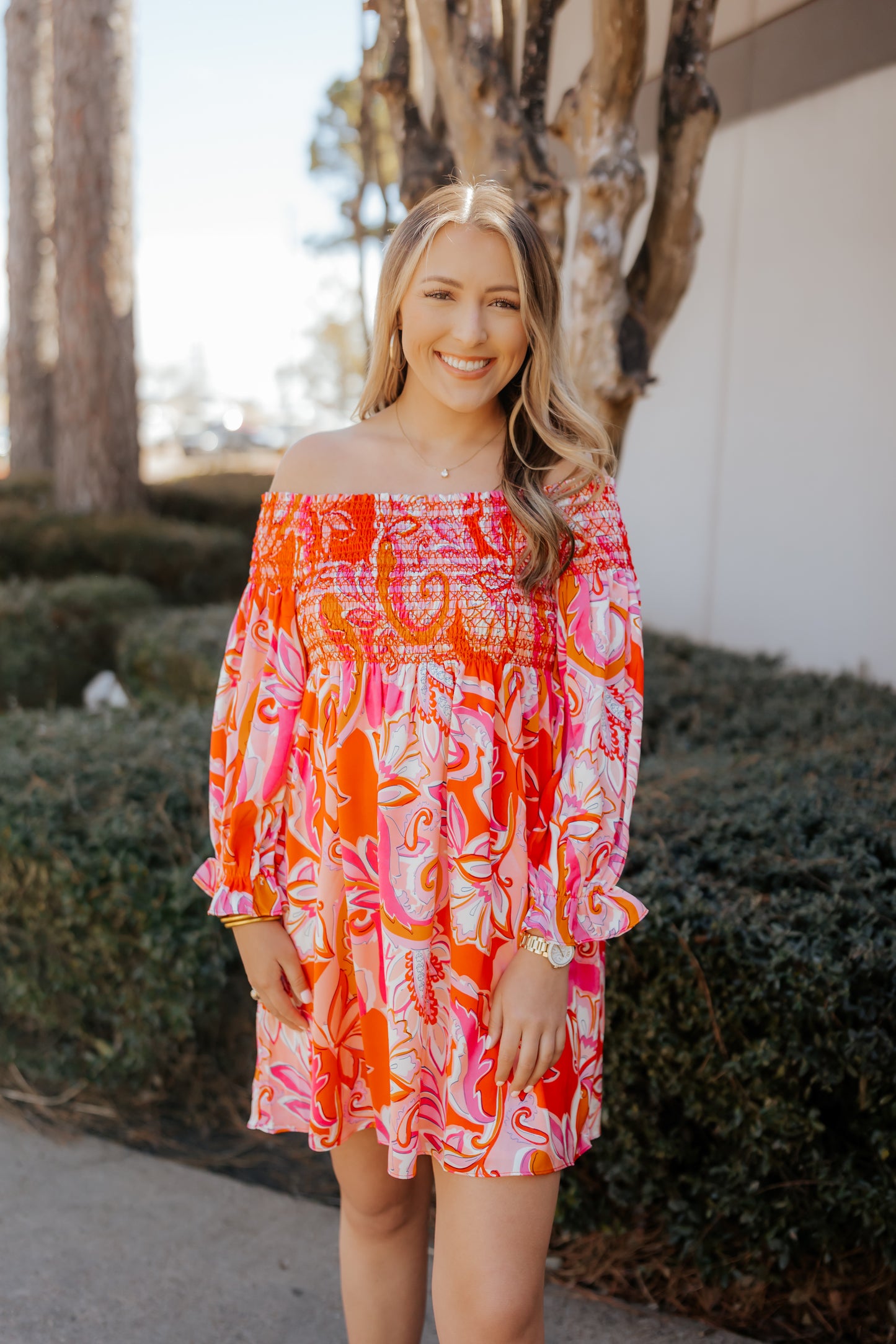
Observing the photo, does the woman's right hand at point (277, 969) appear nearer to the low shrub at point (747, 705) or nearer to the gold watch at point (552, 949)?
the gold watch at point (552, 949)

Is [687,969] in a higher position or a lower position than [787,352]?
lower

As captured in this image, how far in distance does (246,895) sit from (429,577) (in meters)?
0.57

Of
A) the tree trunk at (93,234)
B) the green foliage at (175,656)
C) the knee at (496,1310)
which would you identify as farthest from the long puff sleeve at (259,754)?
the tree trunk at (93,234)

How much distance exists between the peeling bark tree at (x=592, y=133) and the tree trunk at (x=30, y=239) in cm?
745

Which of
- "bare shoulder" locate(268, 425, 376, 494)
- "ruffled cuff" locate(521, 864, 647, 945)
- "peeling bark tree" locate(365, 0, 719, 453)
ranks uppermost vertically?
"peeling bark tree" locate(365, 0, 719, 453)

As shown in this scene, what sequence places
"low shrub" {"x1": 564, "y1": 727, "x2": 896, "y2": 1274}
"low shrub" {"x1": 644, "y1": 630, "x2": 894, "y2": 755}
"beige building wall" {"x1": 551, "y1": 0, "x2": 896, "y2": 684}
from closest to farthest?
1. "low shrub" {"x1": 564, "y1": 727, "x2": 896, "y2": 1274}
2. "low shrub" {"x1": 644, "y1": 630, "x2": 894, "y2": 755}
3. "beige building wall" {"x1": 551, "y1": 0, "x2": 896, "y2": 684}

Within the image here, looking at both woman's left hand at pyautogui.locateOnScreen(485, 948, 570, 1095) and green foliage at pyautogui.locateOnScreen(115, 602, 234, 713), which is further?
green foliage at pyautogui.locateOnScreen(115, 602, 234, 713)

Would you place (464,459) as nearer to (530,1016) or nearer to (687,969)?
(530,1016)

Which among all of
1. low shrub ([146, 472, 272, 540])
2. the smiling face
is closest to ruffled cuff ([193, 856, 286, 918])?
the smiling face

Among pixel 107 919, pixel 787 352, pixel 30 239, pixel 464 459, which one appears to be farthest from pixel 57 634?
pixel 30 239

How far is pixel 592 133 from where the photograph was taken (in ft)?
11.1

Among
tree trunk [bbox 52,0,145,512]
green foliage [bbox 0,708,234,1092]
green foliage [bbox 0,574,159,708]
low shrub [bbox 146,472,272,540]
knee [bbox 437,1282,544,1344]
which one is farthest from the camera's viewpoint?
low shrub [bbox 146,472,272,540]

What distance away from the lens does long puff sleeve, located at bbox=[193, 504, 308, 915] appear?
1.78 meters

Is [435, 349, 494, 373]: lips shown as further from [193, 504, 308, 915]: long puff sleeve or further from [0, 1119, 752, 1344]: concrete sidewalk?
[0, 1119, 752, 1344]: concrete sidewalk
